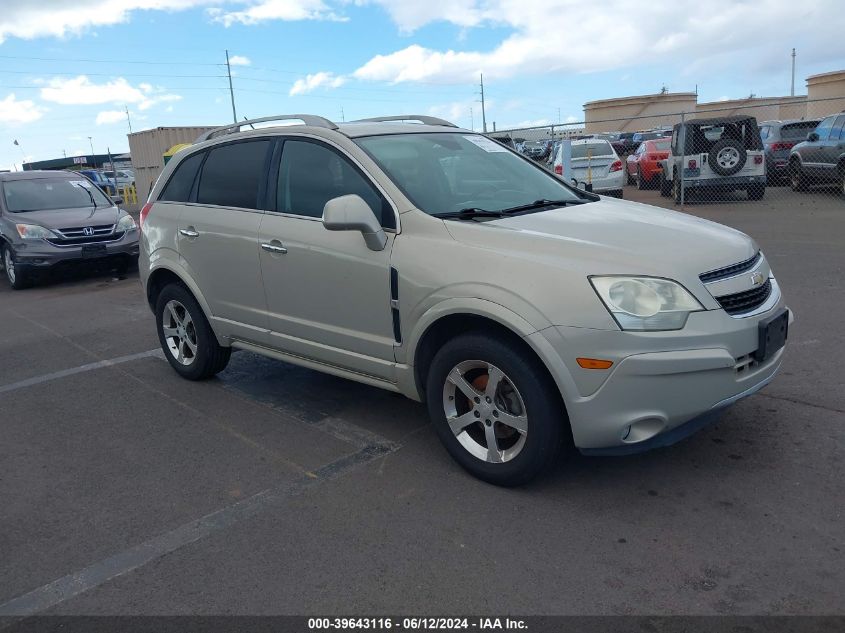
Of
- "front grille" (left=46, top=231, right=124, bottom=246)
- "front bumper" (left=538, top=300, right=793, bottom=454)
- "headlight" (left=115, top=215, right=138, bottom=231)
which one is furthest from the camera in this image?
"headlight" (left=115, top=215, right=138, bottom=231)

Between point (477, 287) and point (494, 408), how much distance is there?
0.61 metres

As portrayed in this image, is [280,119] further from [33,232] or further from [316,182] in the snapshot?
[33,232]

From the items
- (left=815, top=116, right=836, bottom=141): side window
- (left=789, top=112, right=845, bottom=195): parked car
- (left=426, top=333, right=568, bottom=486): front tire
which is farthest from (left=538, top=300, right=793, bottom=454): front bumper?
(left=815, top=116, right=836, bottom=141): side window

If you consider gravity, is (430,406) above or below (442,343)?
below

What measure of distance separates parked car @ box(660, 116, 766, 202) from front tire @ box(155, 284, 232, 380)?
12.7 m

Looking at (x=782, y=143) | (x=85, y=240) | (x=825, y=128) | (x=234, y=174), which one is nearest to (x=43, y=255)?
(x=85, y=240)

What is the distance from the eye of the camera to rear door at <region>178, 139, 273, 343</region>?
194 inches

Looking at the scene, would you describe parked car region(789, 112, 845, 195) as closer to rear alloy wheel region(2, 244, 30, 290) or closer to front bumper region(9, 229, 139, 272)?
front bumper region(9, 229, 139, 272)

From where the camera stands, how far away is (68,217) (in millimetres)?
11539

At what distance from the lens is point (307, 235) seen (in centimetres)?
448

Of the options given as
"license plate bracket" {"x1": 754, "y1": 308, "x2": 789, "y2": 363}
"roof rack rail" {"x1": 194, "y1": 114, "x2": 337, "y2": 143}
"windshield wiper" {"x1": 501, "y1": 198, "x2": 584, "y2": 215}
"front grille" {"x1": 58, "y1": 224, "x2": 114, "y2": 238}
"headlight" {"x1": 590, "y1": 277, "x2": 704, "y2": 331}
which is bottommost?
"license plate bracket" {"x1": 754, "y1": 308, "x2": 789, "y2": 363}

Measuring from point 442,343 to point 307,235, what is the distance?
113 centimetres

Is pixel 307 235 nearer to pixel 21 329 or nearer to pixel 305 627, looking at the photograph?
pixel 305 627

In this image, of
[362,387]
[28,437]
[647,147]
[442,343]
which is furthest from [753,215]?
[28,437]
